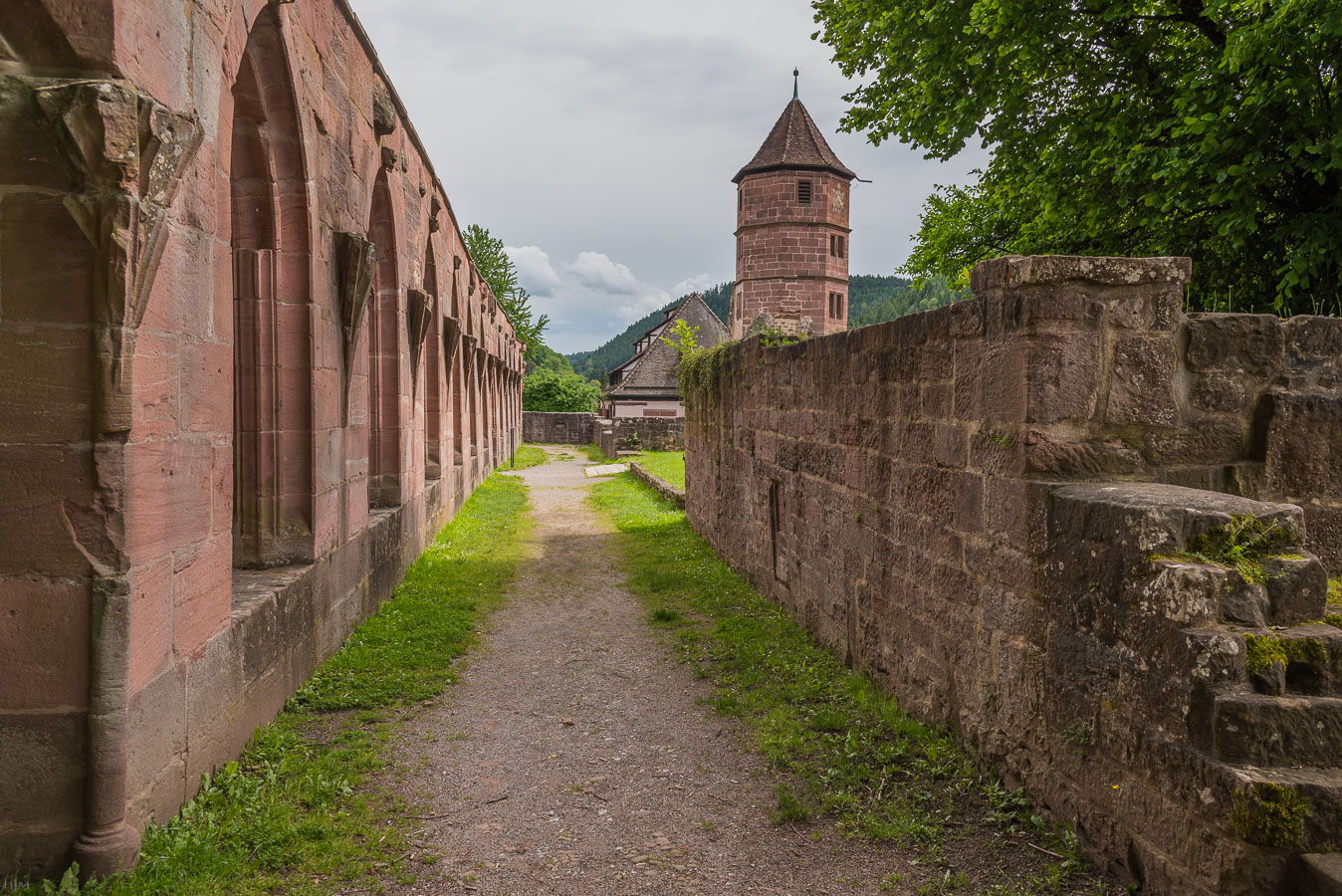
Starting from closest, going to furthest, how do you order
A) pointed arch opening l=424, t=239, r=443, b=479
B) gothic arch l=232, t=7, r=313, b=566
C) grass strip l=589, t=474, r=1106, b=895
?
grass strip l=589, t=474, r=1106, b=895 < gothic arch l=232, t=7, r=313, b=566 < pointed arch opening l=424, t=239, r=443, b=479

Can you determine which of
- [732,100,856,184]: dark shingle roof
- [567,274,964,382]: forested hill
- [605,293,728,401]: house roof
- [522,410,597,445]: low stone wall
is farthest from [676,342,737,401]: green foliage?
[522,410,597,445]: low stone wall

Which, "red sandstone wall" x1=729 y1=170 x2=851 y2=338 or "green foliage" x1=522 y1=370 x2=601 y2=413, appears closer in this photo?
"red sandstone wall" x1=729 y1=170 x2=851 y2=338

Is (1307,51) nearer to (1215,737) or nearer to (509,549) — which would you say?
(1215,737)

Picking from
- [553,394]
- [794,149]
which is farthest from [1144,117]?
[553,394]

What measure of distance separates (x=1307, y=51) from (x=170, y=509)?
9.09 meters

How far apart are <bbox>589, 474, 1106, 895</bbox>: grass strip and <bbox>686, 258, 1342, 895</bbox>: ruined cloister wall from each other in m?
0.16

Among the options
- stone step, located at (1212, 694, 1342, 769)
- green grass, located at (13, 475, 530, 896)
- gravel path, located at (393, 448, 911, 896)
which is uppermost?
stone step, located at (1212, 694, 1342, 769)

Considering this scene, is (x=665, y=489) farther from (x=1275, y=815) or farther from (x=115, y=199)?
(x=1275, y=815)

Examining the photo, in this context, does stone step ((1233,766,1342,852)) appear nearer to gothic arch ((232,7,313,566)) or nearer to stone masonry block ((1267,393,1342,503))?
stone masonry block ((1267,393,1342,503))

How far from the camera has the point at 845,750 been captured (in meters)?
4.37

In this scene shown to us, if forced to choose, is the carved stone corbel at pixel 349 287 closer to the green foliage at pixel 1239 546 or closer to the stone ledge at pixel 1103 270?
the stone ledge at pixel 1103 270

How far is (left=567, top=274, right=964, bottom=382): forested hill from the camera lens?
54.5ft

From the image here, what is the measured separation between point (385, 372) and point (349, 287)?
9.21 ft

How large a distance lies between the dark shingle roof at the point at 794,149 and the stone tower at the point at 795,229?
0.03m
